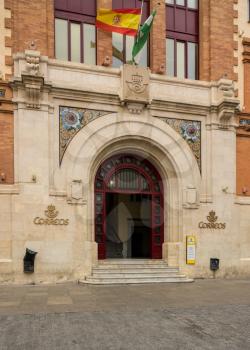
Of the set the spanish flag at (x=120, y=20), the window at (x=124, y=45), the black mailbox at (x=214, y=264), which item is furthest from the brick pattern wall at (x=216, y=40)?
the black mailbox at (x=214, y=264)

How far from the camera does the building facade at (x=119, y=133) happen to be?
611 inches

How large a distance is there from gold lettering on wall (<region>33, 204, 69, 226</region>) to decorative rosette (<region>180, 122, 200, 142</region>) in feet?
21.4

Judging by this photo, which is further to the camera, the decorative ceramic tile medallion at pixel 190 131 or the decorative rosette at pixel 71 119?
the decorative ceramic tile medallion at pixel 190 131

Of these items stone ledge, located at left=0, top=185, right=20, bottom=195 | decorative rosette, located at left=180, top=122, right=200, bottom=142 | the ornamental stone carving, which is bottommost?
stone ledge, located at left=0, top=185, right=20, bottom=195

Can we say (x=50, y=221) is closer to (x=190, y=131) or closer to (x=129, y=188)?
(x=129, y=188)

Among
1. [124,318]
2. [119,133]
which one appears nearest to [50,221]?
[119,133]

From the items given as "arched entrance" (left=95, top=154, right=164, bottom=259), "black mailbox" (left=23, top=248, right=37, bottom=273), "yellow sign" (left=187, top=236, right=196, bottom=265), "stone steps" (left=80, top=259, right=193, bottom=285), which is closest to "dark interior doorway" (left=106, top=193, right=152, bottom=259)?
"arched entrance" (left=95, top=154, right=164, bottom=259)

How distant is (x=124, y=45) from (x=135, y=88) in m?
2.51

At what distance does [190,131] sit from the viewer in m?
18.1

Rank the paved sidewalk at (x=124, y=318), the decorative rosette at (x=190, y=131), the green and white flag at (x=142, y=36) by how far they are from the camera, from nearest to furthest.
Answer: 1. the paved sidewalk at (x=124, y=318)
2. the green and white flag at (x=142, y=36)
3. the decorative rosette at (x=190, y=131)

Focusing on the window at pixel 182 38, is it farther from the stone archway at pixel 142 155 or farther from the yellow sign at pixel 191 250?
the yellow sign at pixel 191 250

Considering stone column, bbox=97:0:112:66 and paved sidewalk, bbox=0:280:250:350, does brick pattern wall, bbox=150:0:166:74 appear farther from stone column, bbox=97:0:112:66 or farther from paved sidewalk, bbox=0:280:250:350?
paved sidewalk, bbox=0:280:250:350

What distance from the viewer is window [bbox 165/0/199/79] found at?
1872 cm

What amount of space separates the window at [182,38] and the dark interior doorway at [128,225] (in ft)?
22.5
